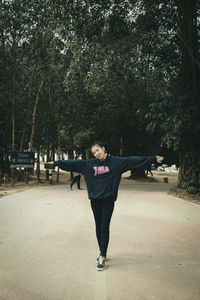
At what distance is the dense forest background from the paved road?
763 cm

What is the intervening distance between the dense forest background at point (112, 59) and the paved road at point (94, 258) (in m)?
7.63

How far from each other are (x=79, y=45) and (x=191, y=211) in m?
8.37

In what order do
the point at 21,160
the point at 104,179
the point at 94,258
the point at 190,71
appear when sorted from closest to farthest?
the point at 104,179
the point at 94,258
the point at 190,71
the point at 21,160

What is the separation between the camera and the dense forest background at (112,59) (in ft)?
49.1

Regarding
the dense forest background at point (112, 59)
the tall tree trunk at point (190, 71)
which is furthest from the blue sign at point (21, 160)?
the tall tree trunk at point (190, 71)

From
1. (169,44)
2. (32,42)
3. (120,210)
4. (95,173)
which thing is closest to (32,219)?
(120,210)

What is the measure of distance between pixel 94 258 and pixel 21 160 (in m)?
17.9

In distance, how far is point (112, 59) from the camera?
1769 cm

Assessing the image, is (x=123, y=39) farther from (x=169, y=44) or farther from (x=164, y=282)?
(x=164, y=282)

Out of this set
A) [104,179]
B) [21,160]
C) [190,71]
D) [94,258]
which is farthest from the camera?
[21,160]

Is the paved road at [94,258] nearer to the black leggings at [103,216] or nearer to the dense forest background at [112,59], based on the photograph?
the black leggings at [103,216]

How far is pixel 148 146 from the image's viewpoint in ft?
109

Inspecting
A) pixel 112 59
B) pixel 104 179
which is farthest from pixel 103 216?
pixel 112 59

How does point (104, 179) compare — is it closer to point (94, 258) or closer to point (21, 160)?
point (94, 258)
